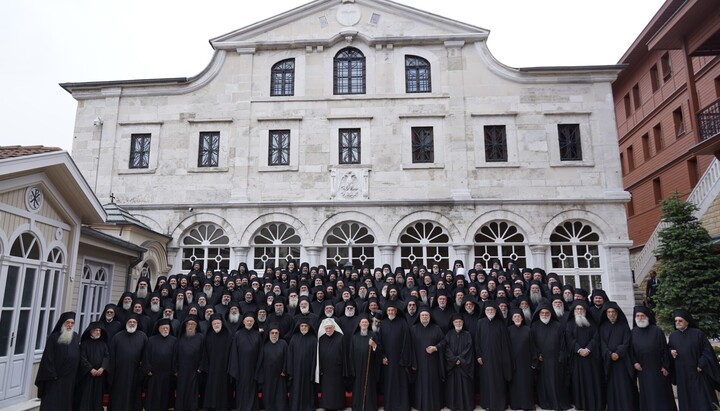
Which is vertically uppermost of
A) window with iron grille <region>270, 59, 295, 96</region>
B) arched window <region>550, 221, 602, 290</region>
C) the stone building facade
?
window with iron grille <region>270, 59, 295, 96</region>

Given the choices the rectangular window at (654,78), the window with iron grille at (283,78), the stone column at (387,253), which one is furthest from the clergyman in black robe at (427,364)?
the rectangular window at (654,78)

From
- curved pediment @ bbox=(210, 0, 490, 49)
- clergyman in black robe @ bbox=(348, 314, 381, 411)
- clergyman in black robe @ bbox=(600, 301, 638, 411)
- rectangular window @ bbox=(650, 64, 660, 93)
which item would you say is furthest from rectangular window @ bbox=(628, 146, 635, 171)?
clergyman in black robe @ bbox=(348, 314, 381, 411)

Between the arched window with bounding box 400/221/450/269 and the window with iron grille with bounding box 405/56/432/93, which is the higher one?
the window with iron grille with bounding box 405/56/432/93

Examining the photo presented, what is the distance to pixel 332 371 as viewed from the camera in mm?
8227

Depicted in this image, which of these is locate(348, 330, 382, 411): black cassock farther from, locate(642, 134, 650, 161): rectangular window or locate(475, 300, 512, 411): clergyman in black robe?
locate(642, 134, 650, 161): rectangular window

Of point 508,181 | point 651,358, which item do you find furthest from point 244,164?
point 651,358

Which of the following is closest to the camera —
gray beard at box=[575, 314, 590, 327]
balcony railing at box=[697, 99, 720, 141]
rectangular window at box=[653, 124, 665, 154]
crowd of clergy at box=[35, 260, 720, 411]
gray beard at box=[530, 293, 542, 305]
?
crowd of clergy at box=[35, 260, 720, 411]

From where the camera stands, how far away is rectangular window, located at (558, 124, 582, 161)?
57.1 feet

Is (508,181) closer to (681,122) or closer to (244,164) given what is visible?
(244,164)

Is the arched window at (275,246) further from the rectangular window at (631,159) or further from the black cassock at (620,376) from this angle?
the rectangular window at (631,159)

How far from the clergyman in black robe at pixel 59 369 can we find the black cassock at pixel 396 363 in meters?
4.93

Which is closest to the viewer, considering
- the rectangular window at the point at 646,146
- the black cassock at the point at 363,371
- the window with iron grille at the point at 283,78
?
the black cassock at the point at 363,371

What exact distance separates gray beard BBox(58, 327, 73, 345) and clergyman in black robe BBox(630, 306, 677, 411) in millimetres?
8921

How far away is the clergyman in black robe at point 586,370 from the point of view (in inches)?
322
